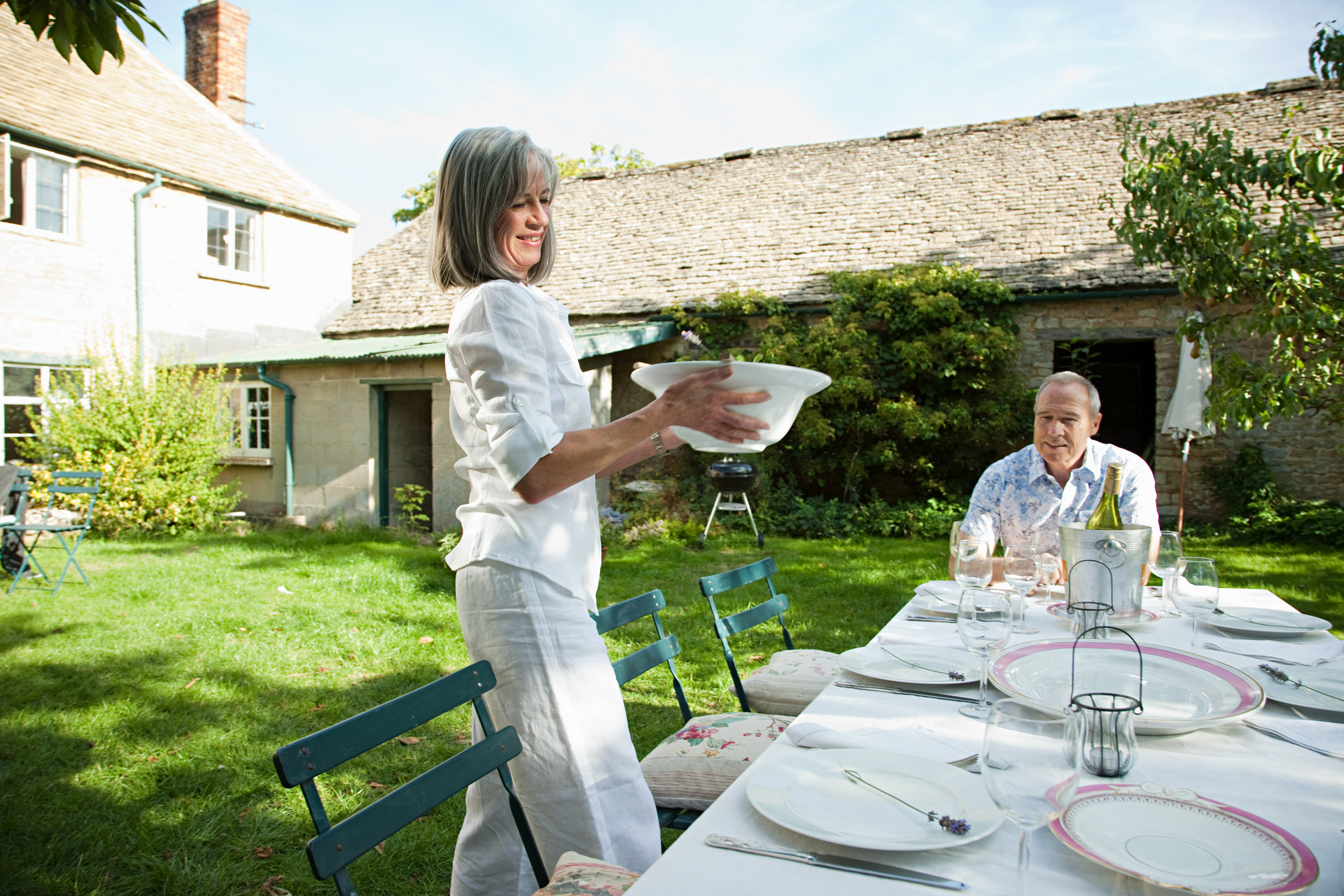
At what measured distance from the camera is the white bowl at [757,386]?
67.2 inches

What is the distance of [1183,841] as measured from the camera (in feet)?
3.39

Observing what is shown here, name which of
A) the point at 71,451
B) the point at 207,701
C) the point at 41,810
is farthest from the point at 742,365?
the point at 71,451

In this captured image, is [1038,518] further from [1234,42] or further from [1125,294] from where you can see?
[1234,42]

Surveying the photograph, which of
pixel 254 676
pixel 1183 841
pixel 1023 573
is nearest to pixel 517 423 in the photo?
pixel 1183 841

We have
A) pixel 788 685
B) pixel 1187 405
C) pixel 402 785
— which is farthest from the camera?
pixel 1187 405

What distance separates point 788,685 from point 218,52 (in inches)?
722

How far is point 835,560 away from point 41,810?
6.45 m

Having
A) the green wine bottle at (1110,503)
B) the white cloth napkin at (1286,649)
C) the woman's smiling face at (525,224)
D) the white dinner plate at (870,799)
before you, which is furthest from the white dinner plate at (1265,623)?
the woman's smiling face at (525,224)

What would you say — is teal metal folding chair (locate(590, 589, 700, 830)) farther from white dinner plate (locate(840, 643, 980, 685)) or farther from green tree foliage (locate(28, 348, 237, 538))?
green tree foliage (locate(28, 348, 237, 538))

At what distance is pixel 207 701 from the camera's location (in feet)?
14.1

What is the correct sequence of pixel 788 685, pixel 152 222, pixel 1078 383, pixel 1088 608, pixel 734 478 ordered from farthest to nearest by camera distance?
pixel 152 222 < pixel 734 478 < pixel 1078 383 < pixel 788 685 < pixel 1088 608

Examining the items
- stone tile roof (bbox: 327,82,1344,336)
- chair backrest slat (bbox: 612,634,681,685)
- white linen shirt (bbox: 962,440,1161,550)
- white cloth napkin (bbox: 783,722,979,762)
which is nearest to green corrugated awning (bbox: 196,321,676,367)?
stone tile roof (bbox: 327,82,1344,336)

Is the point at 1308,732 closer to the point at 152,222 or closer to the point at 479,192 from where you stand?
the point at 479,192

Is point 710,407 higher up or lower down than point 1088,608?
higher up
